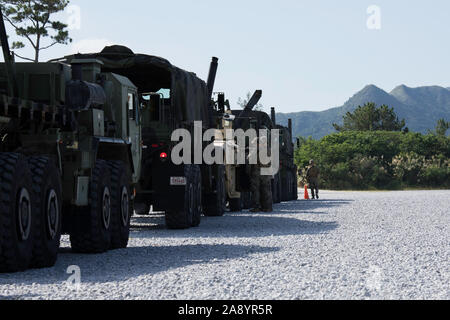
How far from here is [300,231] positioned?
18.1 meters

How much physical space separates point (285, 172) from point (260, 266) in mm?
26316

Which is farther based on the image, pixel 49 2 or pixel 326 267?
pixel 49 2

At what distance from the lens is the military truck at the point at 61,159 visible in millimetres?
10594

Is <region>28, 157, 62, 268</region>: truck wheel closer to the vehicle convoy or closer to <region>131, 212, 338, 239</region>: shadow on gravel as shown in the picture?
<region>131, 212, 338, 239</region>: shadow on gravel

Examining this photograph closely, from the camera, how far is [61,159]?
12750 millimetres

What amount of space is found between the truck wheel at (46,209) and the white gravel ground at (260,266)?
11.0 inches

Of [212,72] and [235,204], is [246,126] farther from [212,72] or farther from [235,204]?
[212,72]

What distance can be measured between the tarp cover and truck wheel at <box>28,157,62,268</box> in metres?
6.95

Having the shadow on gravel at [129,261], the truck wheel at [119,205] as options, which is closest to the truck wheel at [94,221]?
the shadow on gravel at [129,261]

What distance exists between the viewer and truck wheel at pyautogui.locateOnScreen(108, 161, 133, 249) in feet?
47.2

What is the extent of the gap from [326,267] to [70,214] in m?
4.23

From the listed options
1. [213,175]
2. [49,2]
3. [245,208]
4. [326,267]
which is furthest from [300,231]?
[49,2]

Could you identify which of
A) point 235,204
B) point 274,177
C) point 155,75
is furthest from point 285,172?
point 155,75
